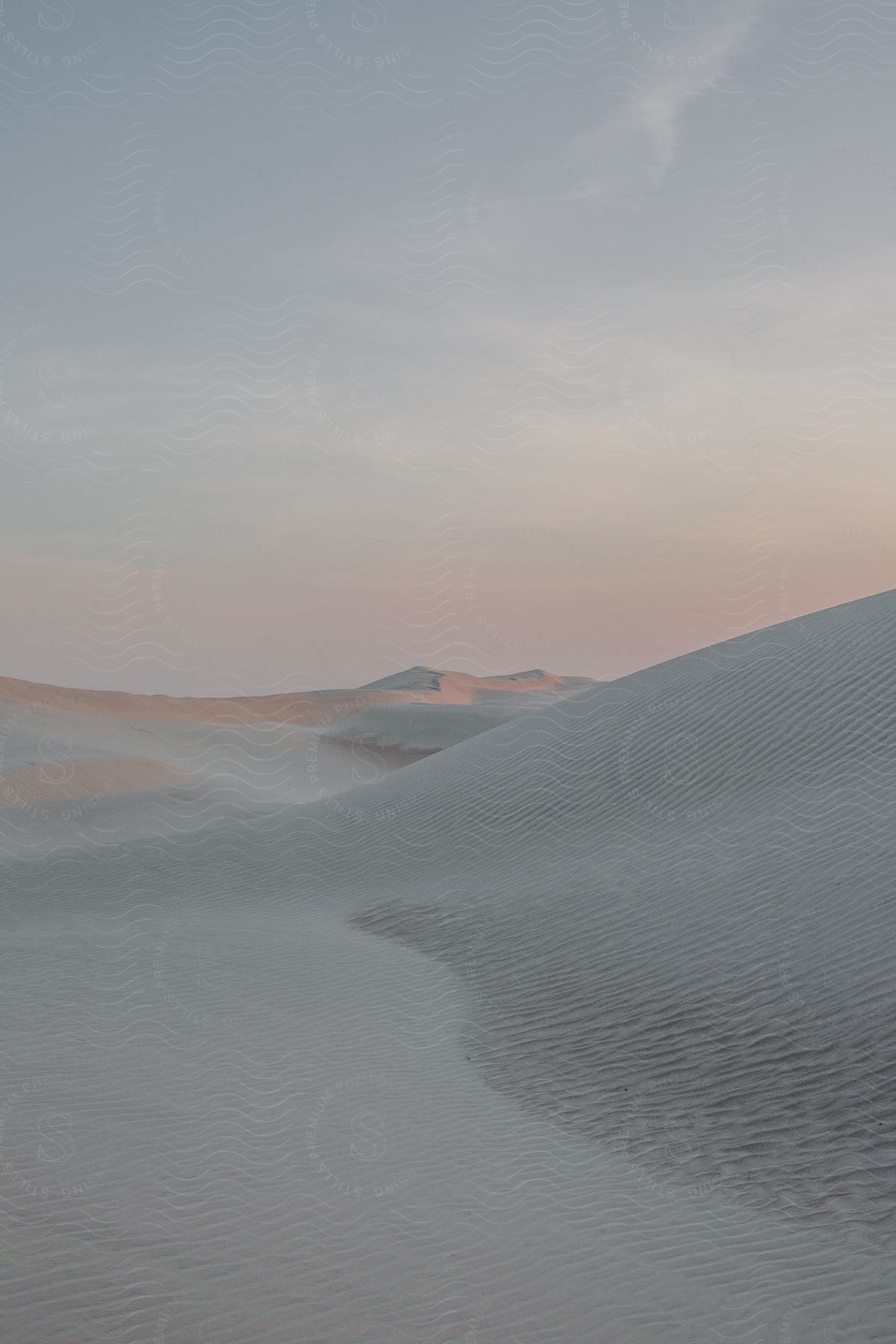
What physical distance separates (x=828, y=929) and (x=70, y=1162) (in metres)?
6.34

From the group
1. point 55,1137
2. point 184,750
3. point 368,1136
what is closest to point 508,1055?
point 368,1136

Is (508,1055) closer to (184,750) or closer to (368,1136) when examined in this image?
(368,1136)

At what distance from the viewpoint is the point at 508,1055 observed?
29.7ft

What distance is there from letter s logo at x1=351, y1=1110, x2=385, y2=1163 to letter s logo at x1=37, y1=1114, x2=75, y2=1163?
1.69m

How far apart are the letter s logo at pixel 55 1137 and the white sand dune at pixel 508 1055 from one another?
0.03 m

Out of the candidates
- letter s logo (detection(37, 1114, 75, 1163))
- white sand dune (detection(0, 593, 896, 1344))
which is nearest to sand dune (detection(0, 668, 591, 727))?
white sand dune (detection(0, 593, 896, 1344))

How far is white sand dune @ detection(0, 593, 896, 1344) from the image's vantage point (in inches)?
207

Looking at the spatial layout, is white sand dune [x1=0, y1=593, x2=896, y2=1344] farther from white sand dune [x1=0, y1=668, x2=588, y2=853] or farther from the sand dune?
the sand dune

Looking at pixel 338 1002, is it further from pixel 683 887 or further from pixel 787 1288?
pixel 787 1288

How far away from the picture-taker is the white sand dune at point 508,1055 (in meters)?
5.25

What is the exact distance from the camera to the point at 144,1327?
471 centimetres

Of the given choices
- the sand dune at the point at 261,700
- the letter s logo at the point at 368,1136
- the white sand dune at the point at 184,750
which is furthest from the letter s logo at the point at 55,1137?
the sand dune at the point at 261,700

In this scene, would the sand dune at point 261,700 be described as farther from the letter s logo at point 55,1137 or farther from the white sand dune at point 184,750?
the letter s logo at point 55,1137

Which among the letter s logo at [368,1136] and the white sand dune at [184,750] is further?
the white sand dune at [184,750]
